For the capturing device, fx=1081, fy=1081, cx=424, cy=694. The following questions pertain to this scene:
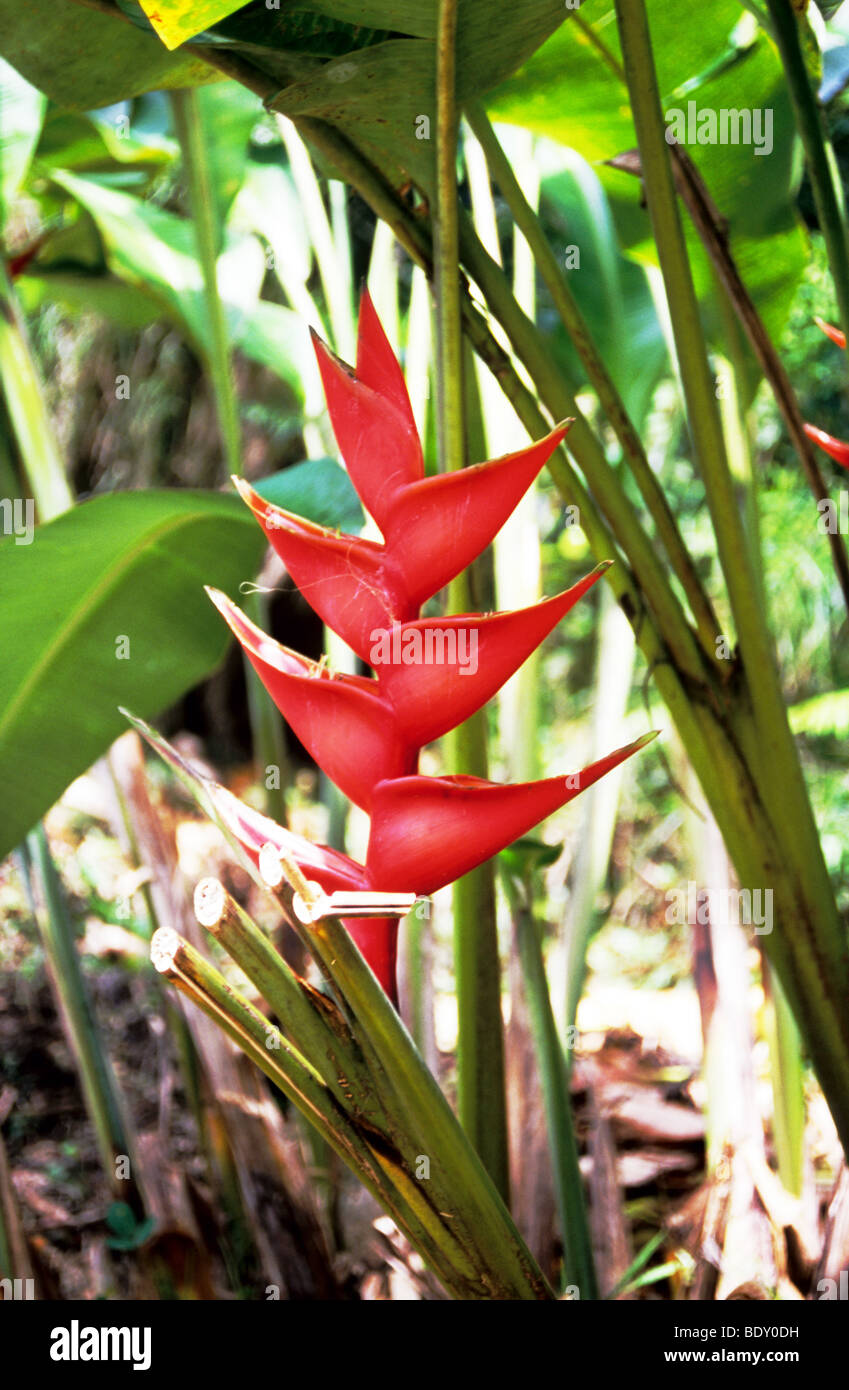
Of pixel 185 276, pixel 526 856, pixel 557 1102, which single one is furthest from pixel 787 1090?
pixel 185 276

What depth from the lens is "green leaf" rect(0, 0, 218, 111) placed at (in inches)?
22.0

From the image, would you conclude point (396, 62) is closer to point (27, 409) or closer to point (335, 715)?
point (335, 715)

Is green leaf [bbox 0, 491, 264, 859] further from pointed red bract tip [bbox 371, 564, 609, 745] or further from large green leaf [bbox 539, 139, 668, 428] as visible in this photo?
large green leaf [bbox 539, 139, 668, 428]

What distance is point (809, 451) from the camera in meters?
0.58

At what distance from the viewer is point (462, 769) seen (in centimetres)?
49

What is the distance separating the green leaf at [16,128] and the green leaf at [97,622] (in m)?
0.32

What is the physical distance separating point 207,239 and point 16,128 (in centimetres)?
15

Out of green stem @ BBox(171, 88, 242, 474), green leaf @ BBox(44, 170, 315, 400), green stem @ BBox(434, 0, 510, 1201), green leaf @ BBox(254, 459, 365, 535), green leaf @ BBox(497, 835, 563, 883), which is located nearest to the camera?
green stem @ BBox(434, 0, 510, 1201)

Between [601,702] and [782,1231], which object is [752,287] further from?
[782,1231]

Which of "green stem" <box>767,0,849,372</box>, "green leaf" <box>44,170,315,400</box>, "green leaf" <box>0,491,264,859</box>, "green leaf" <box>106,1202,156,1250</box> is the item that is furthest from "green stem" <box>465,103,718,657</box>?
"green leaf" <box>106,1202,156,1250</box>

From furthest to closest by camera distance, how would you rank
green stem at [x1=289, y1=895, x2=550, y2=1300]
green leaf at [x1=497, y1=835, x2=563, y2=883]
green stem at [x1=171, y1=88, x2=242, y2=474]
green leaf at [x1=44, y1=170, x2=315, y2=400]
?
green leaf at [x1=44, y1=170, x2=315, y2=400] < green stem at [x1=171, y1=88, x2=242, y2=474] < green leaf at [x1=497, y1=835, x2=563, y2=883] < green stem at [x1=289, y1=895, x2=550, y2=1300]

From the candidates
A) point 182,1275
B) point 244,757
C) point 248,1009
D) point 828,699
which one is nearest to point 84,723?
point 248,1009

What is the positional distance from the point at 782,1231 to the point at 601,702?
432mm

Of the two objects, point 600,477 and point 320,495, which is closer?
point 600,477
